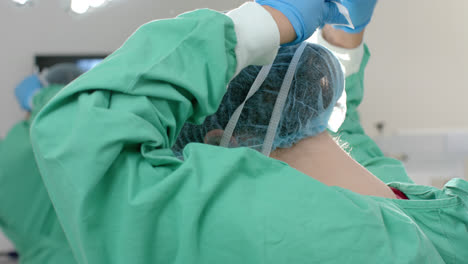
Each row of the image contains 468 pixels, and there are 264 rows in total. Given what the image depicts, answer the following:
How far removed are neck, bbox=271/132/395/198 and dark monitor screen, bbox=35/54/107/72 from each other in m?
1.62

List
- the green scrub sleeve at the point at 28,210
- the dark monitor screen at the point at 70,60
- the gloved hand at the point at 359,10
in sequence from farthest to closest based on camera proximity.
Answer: the dark monitor screen at the point at 70,60 < the green scrub sleeve at the point at 28,210 < the gloved hand at the point at 359,10

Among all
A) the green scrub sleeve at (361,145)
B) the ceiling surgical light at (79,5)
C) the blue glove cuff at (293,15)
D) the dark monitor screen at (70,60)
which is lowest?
the dark monitor screen at (70,60)

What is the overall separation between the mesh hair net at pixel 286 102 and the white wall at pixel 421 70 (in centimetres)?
145

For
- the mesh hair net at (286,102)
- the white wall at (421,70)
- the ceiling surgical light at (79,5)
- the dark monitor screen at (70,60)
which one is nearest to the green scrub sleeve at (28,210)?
the ceiling surgical light at (79,5)

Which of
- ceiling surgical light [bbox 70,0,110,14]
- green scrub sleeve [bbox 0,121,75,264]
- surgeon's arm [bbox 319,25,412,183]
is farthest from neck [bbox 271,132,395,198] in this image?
green scrub sleeve [bbox 0,121,75,264]

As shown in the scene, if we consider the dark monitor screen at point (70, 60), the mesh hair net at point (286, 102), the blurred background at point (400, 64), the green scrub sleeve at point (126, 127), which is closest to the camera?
the green scrub sleeve at point (126, 127)

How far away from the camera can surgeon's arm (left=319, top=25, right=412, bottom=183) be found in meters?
1.28

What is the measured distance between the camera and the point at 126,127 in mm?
616

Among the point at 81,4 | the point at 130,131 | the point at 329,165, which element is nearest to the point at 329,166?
the point at 329,165

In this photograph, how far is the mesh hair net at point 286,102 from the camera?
882 mm

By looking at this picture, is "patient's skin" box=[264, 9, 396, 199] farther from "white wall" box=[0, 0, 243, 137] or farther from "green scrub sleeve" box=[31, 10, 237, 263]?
Result: "white wall" box=[0, 0, 243, 137]

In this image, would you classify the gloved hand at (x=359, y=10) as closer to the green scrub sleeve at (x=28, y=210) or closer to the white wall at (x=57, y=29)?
the white wall at (x=57, y=29)

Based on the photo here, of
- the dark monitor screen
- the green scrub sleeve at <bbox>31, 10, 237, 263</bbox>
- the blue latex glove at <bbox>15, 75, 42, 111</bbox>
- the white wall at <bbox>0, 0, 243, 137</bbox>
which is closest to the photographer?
the green scrub sleeve at <bbox>31, 10, 237, 263</bbox>

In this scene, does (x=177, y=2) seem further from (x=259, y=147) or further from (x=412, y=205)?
(x=412, y=205)
